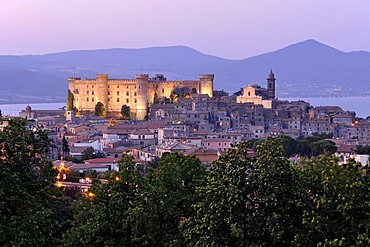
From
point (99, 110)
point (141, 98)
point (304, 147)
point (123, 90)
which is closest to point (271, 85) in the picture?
point (141, 98)

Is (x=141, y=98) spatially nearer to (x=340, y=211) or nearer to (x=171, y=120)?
(x=171, y=120)


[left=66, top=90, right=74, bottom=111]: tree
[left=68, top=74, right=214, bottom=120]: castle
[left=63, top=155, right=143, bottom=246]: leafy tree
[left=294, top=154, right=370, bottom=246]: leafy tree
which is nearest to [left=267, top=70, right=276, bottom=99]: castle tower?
[left=68, top=74, right=214, bottom=120]: castle

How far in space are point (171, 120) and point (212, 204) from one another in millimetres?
51756

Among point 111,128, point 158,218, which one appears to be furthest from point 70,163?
point 158,218

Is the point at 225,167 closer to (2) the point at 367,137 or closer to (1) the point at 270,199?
(1) the point at 270,199

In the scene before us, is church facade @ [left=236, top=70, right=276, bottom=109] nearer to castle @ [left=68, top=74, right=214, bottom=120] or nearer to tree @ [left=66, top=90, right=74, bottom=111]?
castle @ [left=68, top=74, right=214, bottom=120]

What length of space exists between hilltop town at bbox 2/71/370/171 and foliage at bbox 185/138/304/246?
28.1 meters

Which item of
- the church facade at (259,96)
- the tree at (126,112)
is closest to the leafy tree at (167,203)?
the tree at (126,112)

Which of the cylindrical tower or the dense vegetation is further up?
the cylindrical tower

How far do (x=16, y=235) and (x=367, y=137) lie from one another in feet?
196

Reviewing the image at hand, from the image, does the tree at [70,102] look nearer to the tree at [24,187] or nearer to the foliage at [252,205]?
the tree at [24,187]

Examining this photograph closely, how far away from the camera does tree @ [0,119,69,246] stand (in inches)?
531

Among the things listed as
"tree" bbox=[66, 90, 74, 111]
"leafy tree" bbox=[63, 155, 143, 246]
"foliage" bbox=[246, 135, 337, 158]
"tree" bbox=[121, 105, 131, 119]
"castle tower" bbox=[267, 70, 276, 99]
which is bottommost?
"foliage" bbox=[246, 135, 337, 158]

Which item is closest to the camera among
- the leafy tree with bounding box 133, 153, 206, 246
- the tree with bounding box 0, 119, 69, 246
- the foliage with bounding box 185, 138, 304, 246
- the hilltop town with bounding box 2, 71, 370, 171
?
the tree with bounding box 0, 119, 69, 246
